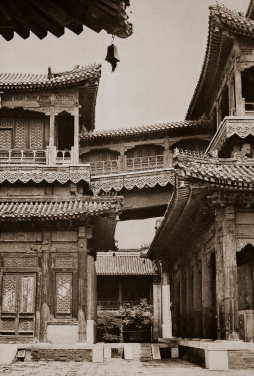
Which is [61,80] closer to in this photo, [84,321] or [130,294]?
[84,321]

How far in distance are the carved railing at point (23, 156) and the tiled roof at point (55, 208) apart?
5.90ft

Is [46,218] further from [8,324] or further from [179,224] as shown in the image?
[179,224]

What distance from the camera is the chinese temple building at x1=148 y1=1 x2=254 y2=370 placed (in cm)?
1503

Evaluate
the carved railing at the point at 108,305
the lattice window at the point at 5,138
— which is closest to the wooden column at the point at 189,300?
the lattice window at the point at 5,138

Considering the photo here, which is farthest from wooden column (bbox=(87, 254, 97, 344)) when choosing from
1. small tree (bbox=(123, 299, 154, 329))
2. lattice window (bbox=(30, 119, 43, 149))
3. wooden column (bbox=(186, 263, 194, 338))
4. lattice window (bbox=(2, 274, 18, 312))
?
small tree (bbox=(123, 299, 154, 329))

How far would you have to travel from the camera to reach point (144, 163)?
2942 centimetres

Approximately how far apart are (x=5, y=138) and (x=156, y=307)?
21000mm

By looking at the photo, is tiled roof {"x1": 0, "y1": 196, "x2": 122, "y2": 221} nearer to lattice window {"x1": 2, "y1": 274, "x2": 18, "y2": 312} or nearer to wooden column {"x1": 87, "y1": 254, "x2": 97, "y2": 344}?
wooden column {"x1": 87, "y1": 254, "x2": 97, "y2": 344}

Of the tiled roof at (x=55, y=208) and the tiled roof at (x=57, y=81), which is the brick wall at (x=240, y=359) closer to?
the tiled roof at (x=55, y=208)

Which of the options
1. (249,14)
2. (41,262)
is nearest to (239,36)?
(249,14)

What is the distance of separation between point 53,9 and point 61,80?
1728 cm

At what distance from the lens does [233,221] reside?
15.6m

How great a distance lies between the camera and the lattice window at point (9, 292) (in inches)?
788

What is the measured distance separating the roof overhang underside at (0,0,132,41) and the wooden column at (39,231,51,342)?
14.6 meters
